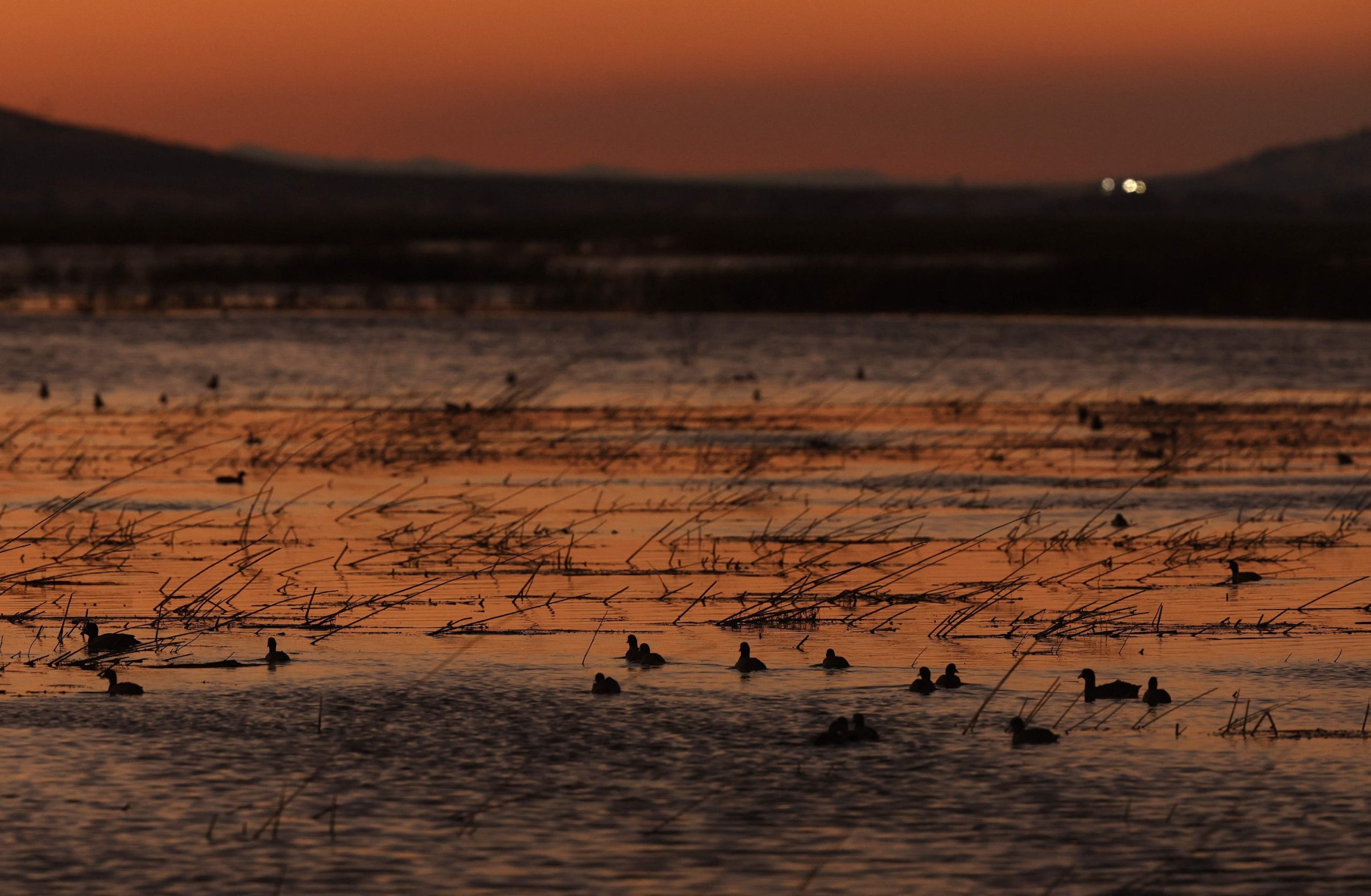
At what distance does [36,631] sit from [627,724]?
513cm

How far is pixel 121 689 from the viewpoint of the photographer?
13383 mm

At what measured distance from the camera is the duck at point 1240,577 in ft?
58.9

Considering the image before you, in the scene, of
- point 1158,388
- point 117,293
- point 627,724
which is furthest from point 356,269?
point 627,724

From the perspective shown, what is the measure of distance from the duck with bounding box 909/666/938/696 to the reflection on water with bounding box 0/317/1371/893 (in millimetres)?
54

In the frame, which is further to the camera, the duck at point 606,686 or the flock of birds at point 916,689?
the duck at point 606,686

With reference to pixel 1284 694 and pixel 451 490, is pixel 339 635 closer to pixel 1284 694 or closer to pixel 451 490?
pixel 1284 694

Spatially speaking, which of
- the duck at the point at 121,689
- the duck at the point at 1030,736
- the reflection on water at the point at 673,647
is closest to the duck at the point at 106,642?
the reflection on water at the point at 673,647

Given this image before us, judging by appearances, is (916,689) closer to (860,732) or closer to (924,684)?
(924,684)

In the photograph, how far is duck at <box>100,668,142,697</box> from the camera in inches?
527

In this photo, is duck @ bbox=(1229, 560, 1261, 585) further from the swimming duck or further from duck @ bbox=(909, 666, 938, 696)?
the swimming duck

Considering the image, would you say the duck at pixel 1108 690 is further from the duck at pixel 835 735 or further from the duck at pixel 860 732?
the duck at pixel 835 735

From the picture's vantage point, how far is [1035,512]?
22.2 metres

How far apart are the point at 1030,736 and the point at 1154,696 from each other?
133 cm

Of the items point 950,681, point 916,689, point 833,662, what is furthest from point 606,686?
point 950,681
